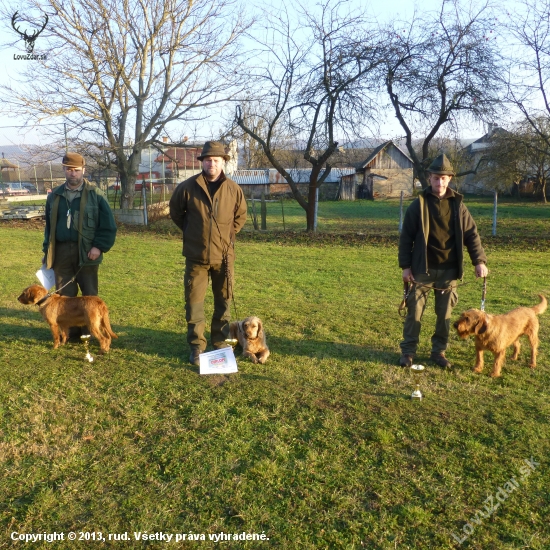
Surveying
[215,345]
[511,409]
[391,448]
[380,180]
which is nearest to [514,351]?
[511,409]

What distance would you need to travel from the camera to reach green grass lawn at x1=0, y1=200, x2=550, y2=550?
2.66 meters

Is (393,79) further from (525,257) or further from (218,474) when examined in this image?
(218,474)

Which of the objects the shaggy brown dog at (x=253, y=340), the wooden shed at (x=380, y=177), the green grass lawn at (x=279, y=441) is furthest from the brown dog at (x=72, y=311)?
the wooden shed at (x=380, y=177)

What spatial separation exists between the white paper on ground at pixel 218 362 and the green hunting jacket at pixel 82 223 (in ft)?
5.65

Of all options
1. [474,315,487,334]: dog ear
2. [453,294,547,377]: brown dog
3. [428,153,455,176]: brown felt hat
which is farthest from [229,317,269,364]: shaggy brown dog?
[428,153,455,176]: brown felt hat

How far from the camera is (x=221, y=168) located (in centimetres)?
480

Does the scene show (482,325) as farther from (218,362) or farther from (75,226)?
(75,226)

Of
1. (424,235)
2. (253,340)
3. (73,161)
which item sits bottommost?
(253,340)

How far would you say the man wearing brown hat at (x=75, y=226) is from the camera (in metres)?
5.26

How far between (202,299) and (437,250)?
245 cm

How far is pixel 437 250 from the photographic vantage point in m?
4.75

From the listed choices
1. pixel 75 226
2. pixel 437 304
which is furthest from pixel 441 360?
pixel 75 226

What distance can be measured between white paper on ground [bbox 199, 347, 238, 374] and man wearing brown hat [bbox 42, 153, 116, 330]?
1.82m

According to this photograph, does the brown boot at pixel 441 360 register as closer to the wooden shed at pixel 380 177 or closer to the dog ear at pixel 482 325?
the dog ear at pixel 482 325
